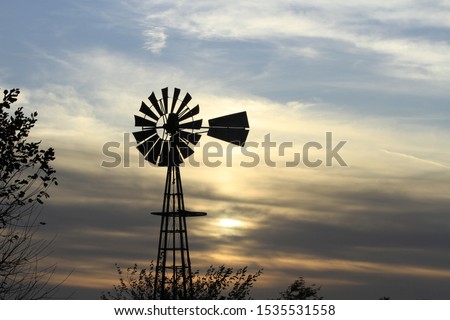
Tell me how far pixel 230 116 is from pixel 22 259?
11.9m

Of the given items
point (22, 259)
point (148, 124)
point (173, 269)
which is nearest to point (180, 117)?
point (148, 124)

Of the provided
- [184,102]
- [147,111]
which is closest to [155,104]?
[147,111]

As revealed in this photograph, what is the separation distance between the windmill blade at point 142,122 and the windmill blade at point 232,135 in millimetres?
2142

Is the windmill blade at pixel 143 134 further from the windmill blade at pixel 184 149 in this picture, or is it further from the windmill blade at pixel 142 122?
the windmill blade at pixel 184 149

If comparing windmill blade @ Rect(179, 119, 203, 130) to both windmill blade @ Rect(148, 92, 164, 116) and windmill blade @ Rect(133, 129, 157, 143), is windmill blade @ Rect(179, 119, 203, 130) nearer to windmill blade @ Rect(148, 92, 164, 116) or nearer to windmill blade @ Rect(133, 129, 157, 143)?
windmill blade @ Rect(148, 92, 164, 116)

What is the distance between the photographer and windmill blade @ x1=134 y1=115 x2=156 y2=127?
26719 millimetres

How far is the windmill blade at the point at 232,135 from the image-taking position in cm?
2639

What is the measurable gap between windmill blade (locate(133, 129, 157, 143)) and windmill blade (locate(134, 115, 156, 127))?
209mm

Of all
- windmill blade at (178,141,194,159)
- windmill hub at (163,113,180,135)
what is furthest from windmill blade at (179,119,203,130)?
windmill blade at (178,141,194,159)

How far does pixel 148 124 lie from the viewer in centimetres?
2673

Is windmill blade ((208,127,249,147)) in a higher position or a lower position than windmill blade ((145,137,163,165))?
higher

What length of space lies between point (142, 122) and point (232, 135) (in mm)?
3186
